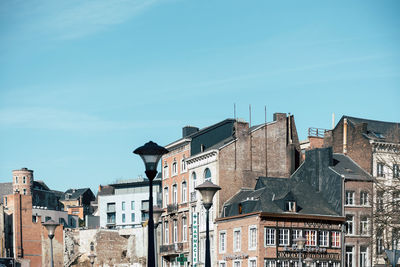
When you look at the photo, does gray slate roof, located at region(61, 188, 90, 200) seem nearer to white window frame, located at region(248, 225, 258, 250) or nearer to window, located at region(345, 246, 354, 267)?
white window frame, located at region(248, 225, 258, 250)

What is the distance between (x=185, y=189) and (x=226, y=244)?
977cm

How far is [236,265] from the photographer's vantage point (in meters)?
58.2

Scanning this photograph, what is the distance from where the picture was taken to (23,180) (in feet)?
445

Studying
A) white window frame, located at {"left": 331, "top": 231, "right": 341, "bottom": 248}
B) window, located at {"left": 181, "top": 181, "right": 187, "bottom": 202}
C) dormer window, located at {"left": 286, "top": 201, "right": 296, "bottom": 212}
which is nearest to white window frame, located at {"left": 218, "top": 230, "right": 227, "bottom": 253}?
dormer window, located at {"left": 286, "top": 201, "right": 296, "bottom": 212}

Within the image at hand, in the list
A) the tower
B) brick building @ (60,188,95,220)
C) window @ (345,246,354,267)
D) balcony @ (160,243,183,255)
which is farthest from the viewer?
brick building @ (60,188,95,220)

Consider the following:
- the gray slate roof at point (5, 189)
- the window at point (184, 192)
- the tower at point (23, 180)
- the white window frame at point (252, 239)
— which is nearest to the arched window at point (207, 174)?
the window at point (184, 192)

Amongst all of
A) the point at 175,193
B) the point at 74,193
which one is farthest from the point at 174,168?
the point at 74,193

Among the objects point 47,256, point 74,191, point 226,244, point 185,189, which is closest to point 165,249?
point 185,189

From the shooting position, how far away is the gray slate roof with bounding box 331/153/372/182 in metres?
58.2

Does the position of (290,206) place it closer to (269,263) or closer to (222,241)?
(269,263)

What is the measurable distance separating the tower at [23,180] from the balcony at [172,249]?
6771cm

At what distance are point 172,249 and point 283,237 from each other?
16.2 meters

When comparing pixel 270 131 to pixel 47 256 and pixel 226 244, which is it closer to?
pixel 226 244

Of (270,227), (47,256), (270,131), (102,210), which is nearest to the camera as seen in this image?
(270,227)
